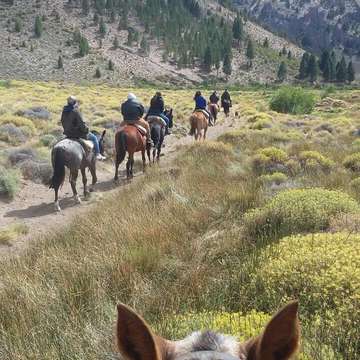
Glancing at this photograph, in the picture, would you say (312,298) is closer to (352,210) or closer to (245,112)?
(352,210)

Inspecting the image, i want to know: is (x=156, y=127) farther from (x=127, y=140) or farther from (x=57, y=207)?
(x=57, y=207)

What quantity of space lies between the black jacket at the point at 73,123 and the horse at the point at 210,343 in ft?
33.0

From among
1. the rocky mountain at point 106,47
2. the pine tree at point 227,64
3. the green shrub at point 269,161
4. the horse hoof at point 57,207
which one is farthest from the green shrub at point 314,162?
the pine tree at point 227,64

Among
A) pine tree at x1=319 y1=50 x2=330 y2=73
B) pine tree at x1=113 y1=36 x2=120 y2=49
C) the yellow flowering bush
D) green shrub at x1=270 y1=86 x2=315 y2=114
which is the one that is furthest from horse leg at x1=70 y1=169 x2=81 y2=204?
pine tree at x1=319 y1=50 x2=330 y2=73

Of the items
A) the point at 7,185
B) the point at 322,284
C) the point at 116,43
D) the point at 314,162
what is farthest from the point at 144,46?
the point at 322,284

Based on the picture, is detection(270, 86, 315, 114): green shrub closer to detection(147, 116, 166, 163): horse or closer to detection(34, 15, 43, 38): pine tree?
detection(147, 116, 166, 163): horse

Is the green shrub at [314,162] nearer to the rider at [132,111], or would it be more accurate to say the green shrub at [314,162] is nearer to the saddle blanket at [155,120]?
the rider at [132,111]

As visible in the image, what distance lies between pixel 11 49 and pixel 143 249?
111377 millimetres

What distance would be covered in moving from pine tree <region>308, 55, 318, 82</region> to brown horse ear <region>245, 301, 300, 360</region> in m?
134

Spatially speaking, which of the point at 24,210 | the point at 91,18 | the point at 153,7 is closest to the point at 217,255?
the point at 24,210

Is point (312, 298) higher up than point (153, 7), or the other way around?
point (153, 7)

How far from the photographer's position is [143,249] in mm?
4941

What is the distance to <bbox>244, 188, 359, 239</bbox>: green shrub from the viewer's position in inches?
218

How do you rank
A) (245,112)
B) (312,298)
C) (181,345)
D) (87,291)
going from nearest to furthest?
1. (181,345)
2. (312,298)
3. (87,291)
4. (245,112)
